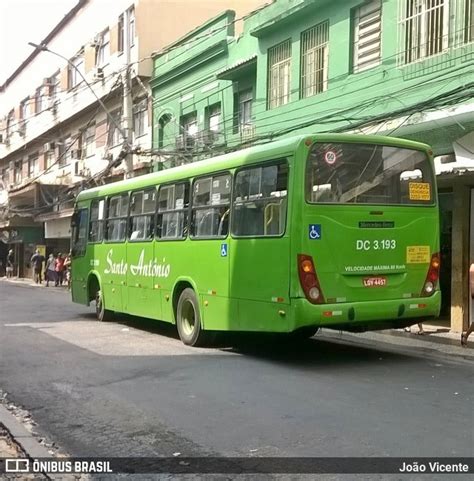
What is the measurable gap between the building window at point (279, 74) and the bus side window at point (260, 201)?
8156 mm

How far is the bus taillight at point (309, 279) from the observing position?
8.48 m

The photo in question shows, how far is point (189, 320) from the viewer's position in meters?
11.3

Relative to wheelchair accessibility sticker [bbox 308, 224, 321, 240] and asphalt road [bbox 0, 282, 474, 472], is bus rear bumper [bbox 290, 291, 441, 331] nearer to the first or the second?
asphalt road [bbox 0, 282, 474, 472]

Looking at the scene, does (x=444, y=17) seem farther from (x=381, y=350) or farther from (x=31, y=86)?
(x=31, y=86)

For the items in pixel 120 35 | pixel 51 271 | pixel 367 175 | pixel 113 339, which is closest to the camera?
pixel 367 175

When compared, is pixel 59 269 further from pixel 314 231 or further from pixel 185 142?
pixel 314 231

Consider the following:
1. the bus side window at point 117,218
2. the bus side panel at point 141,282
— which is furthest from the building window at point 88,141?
the bus side panel at point 141,282

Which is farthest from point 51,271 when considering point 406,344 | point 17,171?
point 406,344

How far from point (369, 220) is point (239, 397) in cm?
322

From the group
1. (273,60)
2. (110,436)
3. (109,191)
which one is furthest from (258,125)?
(110,436)

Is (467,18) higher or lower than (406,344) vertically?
higher

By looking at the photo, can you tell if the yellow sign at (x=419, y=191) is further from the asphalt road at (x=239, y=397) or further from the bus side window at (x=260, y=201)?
the asphalt road at (x=239, y=397)

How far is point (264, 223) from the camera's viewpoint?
9164 millimetres

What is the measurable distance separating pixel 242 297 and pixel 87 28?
85.9 ft
